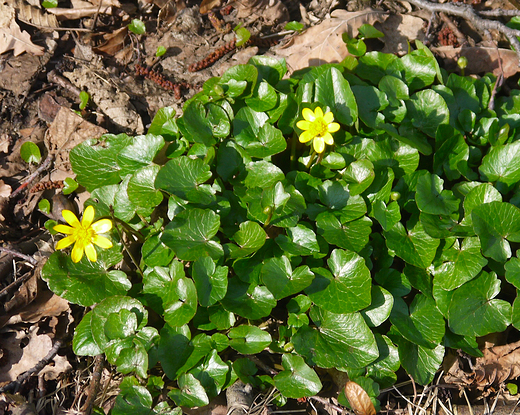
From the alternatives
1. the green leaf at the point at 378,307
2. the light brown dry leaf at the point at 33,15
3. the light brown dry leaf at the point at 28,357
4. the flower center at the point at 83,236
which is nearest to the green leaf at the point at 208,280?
the flower center at the point at 83,236

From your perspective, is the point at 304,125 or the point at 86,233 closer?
the point at 86,233

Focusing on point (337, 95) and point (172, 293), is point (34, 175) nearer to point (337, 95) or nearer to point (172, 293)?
point (172, 293)

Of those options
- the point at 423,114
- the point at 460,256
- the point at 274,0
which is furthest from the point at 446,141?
the point at 274,0

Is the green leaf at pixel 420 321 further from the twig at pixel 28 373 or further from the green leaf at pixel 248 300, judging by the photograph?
the twig at pixel 28 373

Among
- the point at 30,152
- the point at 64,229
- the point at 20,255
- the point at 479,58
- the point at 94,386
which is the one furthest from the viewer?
the point at 479,58

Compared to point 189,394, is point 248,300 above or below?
above

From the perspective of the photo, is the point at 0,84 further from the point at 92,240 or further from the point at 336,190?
the point at 336,190

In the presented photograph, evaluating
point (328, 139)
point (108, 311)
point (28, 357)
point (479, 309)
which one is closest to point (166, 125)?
point (328, 139)

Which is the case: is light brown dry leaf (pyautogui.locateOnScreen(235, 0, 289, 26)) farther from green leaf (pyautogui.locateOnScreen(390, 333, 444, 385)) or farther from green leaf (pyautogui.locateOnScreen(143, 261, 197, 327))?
green leaf (pyautogui.locateOnScreen(390, 333, 444, 385))
